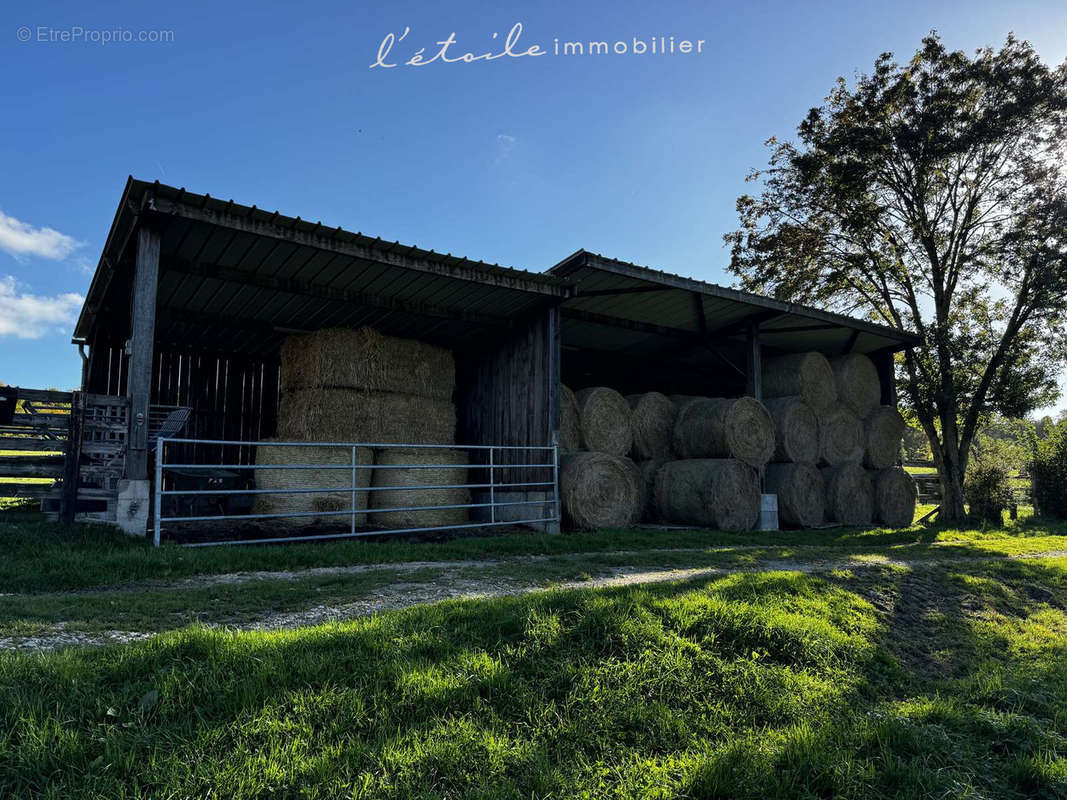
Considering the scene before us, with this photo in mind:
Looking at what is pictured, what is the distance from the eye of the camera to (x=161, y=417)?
11.4m

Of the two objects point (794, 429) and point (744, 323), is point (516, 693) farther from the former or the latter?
point (744, 323)

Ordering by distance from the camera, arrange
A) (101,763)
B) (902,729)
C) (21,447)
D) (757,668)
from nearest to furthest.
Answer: (101,763) → (902,729) → (757,668) → (21,447)

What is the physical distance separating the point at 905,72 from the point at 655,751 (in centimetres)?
1948

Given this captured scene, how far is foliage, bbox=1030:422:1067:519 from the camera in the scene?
18719 millimetres

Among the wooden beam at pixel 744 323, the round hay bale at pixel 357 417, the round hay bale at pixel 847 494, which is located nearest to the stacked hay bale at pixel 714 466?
the wooden beam at pixel 744 323

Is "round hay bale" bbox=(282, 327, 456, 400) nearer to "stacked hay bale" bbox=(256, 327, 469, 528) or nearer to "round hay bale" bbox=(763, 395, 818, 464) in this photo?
"stacked hay bale" bbox=(256, 327, 469, 528)

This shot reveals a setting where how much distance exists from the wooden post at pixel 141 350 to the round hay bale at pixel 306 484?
2.92m

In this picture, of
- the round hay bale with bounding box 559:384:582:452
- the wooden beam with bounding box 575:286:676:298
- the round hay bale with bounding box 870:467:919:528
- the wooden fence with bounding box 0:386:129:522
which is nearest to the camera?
the wooden fence with bounding box 0:386:129:522

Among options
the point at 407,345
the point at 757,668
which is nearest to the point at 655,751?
the point at 757,668

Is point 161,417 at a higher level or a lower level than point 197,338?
lower

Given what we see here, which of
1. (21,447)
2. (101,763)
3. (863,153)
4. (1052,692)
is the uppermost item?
(863,153)

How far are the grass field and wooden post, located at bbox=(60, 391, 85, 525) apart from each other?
2.36 ft

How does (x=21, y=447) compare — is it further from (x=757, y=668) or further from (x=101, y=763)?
(x=757, y=668)

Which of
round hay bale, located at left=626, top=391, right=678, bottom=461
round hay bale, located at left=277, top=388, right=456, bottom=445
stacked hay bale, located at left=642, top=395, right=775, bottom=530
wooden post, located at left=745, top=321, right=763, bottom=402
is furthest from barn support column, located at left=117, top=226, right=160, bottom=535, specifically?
wooden post, located at left=745, top=321, right=763, bottom=402
